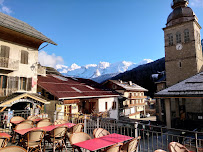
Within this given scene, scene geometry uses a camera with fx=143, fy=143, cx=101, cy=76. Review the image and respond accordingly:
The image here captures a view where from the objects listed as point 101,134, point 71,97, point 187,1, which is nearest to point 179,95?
point 101,134

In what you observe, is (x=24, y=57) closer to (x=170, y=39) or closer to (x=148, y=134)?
(x=148, y=134)

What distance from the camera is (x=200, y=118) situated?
16234mm

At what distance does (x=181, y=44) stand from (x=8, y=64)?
25227 mm

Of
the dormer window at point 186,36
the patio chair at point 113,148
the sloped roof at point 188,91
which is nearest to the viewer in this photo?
the patio chair at point 113,148

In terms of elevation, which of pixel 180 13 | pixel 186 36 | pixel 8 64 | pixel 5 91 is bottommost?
pixel 5 91

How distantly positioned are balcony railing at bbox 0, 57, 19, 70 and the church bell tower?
22825 millimetres

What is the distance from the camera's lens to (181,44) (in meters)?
24.2

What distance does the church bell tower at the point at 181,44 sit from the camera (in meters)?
23.1

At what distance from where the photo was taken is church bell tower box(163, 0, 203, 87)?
2309cm

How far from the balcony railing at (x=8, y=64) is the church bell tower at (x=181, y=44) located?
22825 mm

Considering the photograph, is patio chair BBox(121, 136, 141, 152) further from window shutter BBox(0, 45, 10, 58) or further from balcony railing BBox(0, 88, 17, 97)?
window shutter BBox(0, 45, 10, 58)

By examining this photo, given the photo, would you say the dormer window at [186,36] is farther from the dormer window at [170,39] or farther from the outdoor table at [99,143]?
the outdoor table at [99,143]

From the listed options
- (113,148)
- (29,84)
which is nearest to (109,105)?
(29,84)

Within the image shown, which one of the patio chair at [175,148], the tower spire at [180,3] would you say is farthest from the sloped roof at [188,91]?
the tower spire at [180,3]
